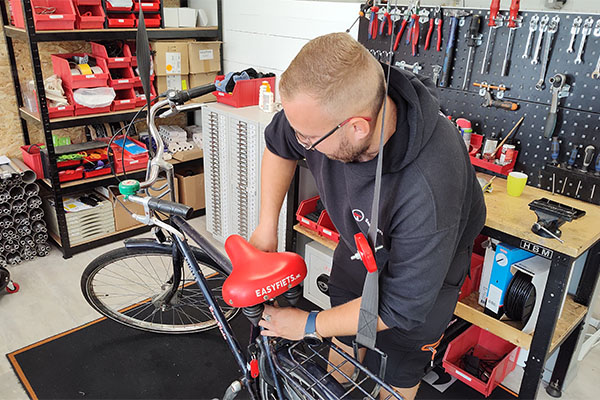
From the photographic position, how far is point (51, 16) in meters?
2.63

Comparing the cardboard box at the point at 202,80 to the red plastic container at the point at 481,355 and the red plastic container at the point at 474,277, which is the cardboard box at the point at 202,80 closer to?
the red plastic container at the point at 474,277

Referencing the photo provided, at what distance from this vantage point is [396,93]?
1.05 meters

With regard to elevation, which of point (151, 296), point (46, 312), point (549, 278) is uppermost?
point (549, 278)

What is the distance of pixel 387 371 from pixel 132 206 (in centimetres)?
233

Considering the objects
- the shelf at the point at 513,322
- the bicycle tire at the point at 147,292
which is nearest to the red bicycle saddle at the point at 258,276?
the bicycle tire at the point at 147,292

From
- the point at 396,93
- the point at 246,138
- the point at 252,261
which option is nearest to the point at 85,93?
the point at 246,138

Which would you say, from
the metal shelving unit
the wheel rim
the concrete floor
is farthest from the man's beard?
the metal shelving unit

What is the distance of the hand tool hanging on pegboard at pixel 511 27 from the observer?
193 cm

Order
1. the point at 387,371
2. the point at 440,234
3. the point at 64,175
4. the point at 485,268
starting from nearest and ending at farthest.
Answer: the point at 440,234 → the point at 387,371 → the point at 485,268 → the point at 64,175

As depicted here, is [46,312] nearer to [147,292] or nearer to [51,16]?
[147,292]

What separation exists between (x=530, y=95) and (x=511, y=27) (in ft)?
0.96

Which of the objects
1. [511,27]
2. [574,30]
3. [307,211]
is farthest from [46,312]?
[574,30]

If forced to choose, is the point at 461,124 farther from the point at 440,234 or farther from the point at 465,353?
the point at 440,234

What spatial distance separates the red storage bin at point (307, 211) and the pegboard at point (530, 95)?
831 mm
